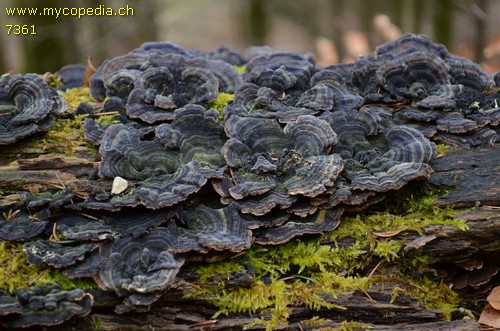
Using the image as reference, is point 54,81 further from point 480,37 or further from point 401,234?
point 480,37

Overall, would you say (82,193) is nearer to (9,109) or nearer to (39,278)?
(39,278)

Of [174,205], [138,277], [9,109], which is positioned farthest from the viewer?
[9,109]

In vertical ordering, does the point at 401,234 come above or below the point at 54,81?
below

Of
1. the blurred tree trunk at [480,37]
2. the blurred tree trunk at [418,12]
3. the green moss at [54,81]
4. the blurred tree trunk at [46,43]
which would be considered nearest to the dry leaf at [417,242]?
the green moss at [54,81]

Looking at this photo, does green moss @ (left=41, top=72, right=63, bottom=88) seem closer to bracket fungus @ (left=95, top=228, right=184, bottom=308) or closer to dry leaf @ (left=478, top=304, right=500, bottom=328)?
bracket fungus @ (left=95, top=228, right=184, bottom=308)

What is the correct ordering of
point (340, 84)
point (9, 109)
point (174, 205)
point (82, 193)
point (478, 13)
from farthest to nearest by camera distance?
point (478, 13), point (340, 84), point (9, 109), point (82, 193), point (174, 205)

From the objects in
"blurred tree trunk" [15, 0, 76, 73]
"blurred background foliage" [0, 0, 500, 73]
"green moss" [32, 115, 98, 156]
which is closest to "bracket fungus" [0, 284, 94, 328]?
"green moss" [32, 115, 98, 156]

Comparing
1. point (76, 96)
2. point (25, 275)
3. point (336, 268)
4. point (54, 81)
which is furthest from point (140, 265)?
point (54, 81)

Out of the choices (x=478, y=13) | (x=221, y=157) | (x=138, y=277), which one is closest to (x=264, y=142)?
(x=221, y=157)
